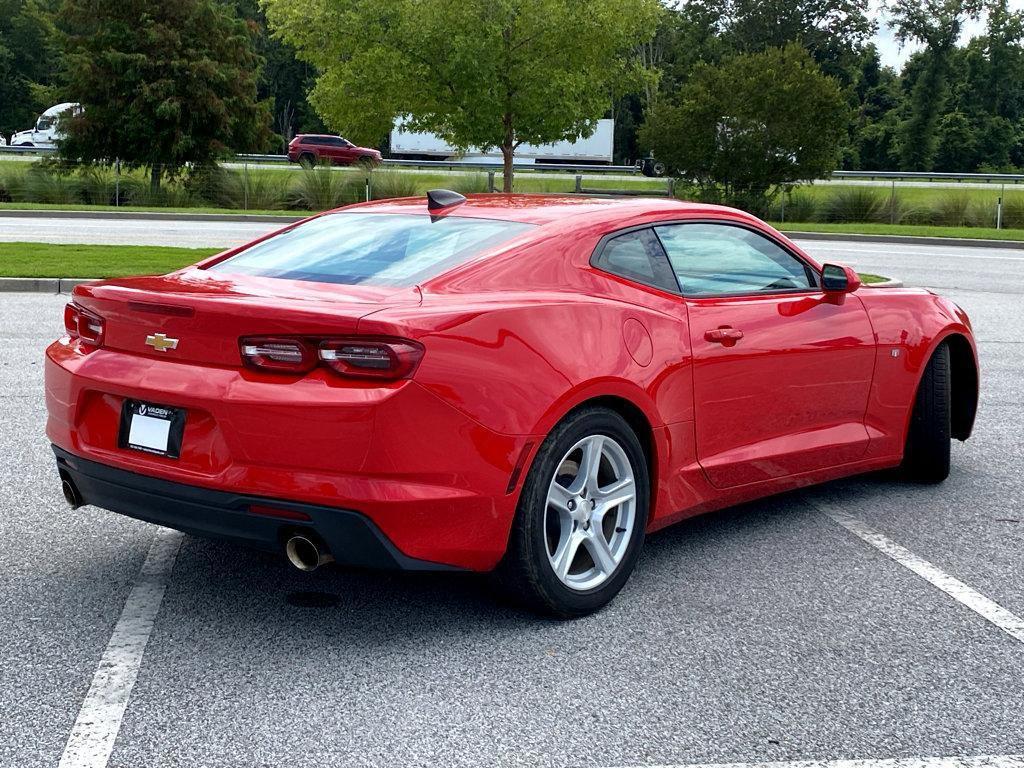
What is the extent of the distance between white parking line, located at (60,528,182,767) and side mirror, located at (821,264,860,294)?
2951mm

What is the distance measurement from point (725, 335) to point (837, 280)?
91 centimetres

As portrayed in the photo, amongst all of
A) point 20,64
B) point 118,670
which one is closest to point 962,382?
point 118,670

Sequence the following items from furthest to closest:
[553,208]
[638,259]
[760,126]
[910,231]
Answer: [760,126] → [910,231] → [553,208] → [638,259]

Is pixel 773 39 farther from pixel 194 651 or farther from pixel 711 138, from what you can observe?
pixel 194 651

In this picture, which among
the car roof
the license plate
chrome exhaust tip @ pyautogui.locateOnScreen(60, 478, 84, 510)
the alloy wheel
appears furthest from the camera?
the car roof

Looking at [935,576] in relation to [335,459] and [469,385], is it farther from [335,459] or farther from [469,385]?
[335,459]

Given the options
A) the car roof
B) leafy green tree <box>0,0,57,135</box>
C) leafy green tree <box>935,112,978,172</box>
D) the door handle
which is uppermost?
leafy green tree <box>0,0,57,135</box>

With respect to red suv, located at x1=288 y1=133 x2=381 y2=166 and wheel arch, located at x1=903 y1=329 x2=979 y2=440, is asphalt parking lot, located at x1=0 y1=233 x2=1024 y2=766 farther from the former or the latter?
red suv, located at x1=288 y1=133 x2=381 y2=166

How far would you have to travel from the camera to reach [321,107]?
100 feet

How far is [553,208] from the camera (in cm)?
494

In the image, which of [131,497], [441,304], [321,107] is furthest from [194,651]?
[321,107]

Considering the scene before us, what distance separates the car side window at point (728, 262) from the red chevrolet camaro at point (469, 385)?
0.04 ft

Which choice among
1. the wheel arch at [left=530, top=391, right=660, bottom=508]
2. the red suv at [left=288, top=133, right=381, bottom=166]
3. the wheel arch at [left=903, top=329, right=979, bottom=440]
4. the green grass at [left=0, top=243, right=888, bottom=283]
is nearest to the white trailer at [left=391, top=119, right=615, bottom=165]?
the red suv at [left=288, top=133, right=381, bottom=166]

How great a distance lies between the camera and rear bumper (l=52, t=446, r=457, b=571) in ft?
12.3
